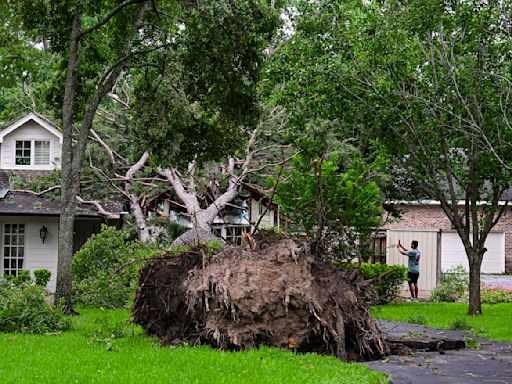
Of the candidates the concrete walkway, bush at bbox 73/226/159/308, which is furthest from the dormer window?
the concrete walkway

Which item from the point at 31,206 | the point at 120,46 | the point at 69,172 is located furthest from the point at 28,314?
the point at 31,206

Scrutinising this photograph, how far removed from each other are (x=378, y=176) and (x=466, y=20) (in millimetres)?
8872

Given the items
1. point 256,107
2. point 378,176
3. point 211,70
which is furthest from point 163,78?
point 378,176

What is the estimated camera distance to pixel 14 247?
26625mm

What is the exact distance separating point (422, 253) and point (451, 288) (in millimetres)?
1758

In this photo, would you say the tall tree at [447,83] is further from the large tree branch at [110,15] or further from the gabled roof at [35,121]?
the gabled roof at [35,121]

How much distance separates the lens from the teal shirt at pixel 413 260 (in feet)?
78.1

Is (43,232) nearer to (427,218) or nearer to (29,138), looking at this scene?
(29,138)

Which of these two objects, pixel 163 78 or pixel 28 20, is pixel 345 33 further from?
pixel 28 20

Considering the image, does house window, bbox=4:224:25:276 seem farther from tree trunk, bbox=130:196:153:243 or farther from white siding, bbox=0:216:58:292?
tree trunk, bbox=130:196:153:243

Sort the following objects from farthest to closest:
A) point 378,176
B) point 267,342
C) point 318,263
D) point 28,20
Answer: point 378,176 → point 28,20 → point 318,263 → point 267,342

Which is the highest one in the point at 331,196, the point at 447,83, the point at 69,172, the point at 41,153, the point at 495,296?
the point at 447,83

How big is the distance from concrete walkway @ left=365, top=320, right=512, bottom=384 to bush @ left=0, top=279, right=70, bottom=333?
5823 mm

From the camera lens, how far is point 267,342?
11.0 metres
